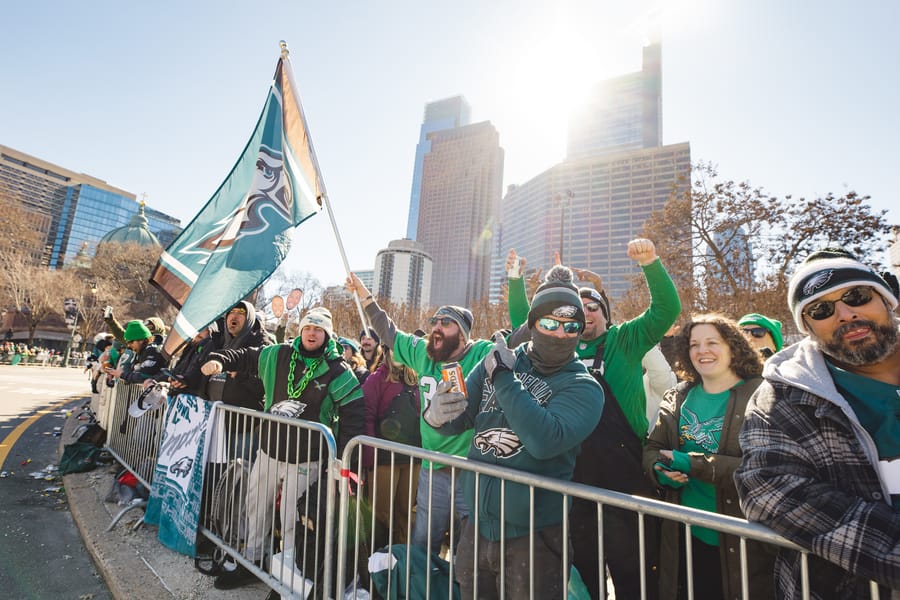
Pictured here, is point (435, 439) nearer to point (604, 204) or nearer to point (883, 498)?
point (883, 498)

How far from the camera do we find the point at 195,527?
3602 mm

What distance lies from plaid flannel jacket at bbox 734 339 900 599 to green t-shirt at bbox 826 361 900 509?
3cm

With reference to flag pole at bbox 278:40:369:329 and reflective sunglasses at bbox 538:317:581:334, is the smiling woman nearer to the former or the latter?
reflective sunglasses at bbox 538:317:581:334

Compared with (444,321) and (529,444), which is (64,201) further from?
(529,444)

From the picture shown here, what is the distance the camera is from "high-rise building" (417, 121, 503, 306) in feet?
430

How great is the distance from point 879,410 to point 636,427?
1404 mm

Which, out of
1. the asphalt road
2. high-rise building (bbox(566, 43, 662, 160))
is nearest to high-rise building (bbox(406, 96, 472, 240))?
high-rise building (bbox(566, 43, 662, 160))

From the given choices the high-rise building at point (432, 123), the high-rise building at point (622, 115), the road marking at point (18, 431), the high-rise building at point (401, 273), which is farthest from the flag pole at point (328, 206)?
the high-rise building at point (432, 123)

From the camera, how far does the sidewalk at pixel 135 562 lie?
3164 millimetres

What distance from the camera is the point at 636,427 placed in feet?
8.95

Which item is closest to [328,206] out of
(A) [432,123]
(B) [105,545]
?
(B) [105,545]

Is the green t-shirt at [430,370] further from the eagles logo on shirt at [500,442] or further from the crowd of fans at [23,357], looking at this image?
the crowd of fans at [23,357]

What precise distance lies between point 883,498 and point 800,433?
25 cm

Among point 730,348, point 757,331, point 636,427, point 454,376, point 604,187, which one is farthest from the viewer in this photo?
point 604,187
